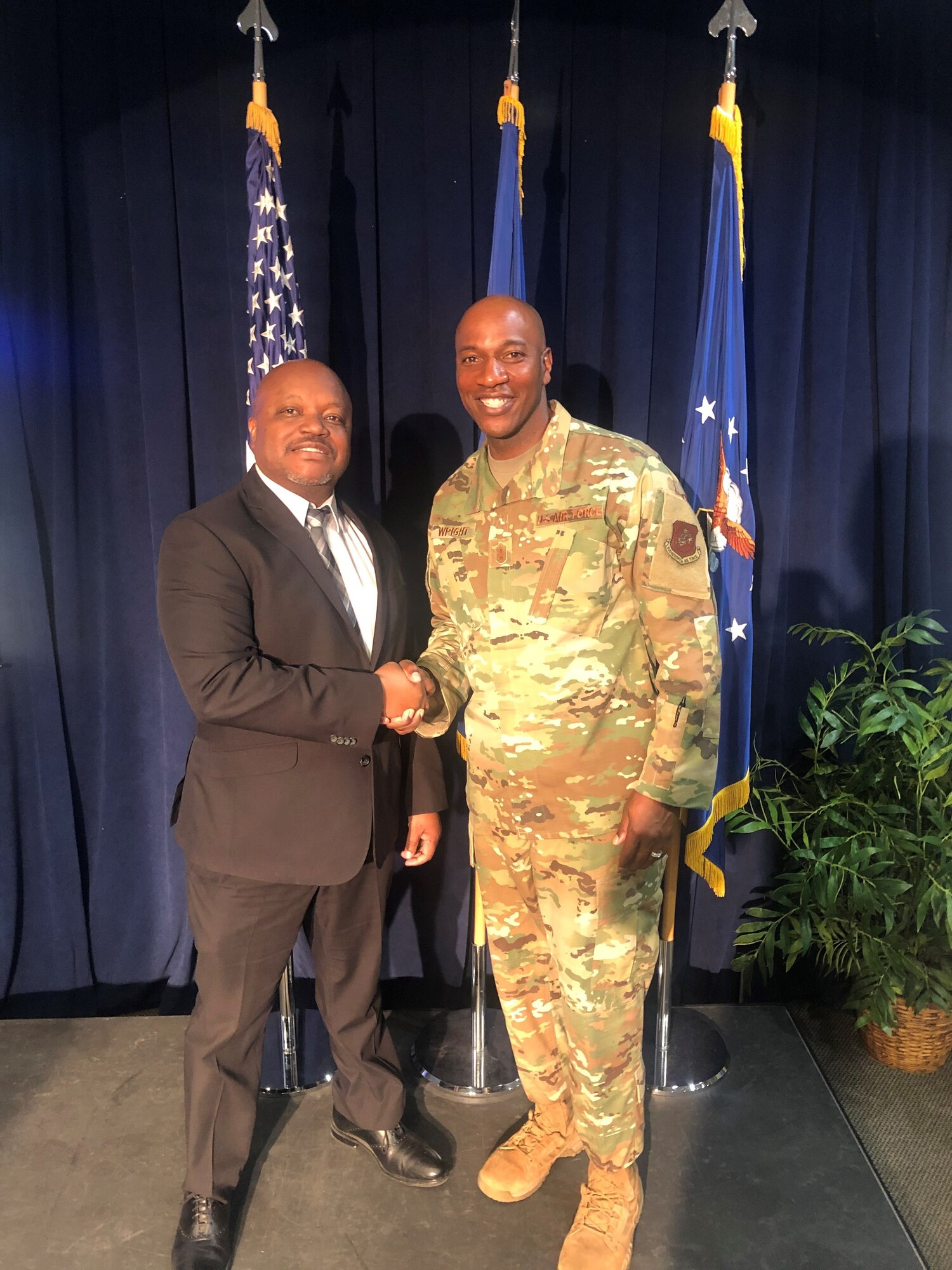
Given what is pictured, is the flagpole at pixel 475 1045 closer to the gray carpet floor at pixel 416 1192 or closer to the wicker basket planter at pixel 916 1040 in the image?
the gray carpet floor at pixel 416 1192

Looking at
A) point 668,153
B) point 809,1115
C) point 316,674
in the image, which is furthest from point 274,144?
point 809,1115

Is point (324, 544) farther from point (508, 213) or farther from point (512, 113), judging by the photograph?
point (512, 113)

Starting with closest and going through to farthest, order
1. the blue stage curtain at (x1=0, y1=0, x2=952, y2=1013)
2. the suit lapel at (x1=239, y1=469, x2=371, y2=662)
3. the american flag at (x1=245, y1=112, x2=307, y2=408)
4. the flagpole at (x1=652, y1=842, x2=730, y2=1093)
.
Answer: the suit lapel at (x1=239, y1=469, x2=371, y2=662), the american flag at (x1=245, y1=112, x2=307, y2=408), the flagpole at (x1=652, y1=842, x2=730, y2=1093), the blue stage curtain at (x1=0, y1=0, x2=952, y2=1013)

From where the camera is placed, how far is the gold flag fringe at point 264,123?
2.13 m

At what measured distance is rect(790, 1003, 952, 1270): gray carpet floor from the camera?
77.4 inches

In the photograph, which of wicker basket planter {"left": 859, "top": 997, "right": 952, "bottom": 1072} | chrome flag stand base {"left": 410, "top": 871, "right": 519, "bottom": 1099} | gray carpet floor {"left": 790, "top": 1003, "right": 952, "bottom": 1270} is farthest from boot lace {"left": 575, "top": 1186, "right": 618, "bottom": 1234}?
wicker basket planter {"left": 859, "top": 997, "right": 952, "bottom": 1072}

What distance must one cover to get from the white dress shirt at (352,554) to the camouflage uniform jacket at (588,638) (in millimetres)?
232

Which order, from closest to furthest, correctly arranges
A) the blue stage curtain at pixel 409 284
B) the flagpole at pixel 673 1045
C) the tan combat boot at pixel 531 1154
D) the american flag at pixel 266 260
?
the tan combat boot at pixel 531 1154
the american flag at pixel 266 260
the flagpole at pixel 673 1045
the blue stage curtain at pixel 409 284

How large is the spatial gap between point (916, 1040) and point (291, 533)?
7.11 ft

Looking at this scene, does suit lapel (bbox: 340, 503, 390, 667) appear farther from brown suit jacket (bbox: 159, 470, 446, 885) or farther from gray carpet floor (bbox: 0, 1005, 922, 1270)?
gray carpet floor (bbox: 0, 1005, 922, 1270)

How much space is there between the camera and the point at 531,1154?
6.55 feet

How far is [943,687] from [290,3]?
101 inches

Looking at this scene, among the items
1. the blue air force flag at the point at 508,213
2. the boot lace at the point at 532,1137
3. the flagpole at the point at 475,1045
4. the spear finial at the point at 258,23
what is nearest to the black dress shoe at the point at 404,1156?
the boot lace at the point at 532,1137

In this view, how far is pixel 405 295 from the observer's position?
2.51m
